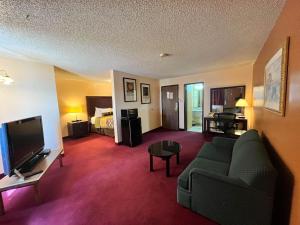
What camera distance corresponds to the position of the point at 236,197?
1.35 meters

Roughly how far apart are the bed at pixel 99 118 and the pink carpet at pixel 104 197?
197 cm

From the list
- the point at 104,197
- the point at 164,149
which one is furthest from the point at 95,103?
the point at 104,197

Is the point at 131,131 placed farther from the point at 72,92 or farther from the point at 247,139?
the point at 72,92

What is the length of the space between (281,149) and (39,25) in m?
2.93

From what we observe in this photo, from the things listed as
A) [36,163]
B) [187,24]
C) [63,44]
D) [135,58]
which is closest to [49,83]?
[63,44]

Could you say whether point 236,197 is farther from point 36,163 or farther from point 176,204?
point 36,163

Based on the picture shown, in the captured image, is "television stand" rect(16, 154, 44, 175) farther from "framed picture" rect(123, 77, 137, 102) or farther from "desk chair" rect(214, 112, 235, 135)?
"desk chair" rect(214, 112, 235, 135)

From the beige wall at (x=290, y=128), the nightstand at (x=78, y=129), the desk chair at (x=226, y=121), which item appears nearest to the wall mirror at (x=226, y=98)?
the desk chair at (x=226, y=121)

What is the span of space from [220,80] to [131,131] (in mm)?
3287

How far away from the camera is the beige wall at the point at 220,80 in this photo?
411 cm

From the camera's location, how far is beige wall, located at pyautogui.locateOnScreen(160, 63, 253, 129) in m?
4.11

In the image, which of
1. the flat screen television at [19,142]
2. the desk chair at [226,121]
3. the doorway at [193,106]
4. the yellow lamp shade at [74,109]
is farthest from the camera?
the doorway at [193,106]

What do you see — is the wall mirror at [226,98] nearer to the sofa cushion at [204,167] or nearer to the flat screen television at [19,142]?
the sofa cushion at [204,167]

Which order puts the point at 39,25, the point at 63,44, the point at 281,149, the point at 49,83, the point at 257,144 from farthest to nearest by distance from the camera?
the point at 49,83, the point at 63,44, the point at 257,144, the point at 39,25, the point at 281,149
